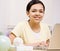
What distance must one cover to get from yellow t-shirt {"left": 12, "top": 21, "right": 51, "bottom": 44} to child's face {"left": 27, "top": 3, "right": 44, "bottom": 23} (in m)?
0.05

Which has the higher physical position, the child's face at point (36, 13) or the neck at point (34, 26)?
the child's face at point (36, 13)

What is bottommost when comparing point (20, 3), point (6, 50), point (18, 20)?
point (6, 50)

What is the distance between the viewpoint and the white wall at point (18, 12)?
972 millimetres

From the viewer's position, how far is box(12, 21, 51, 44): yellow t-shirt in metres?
0.95

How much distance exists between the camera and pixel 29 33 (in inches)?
37.7

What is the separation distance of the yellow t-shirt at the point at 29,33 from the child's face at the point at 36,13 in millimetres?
54

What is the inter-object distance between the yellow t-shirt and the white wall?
4cm

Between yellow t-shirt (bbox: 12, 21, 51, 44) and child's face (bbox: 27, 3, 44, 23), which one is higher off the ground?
child's face (bbox: 27, 3, 44, 23)

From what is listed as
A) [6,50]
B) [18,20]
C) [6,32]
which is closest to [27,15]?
[18,20]

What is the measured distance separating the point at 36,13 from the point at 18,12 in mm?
123

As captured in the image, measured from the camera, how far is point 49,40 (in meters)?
0.94

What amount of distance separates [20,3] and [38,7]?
13cm

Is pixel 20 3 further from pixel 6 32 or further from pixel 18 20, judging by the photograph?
pixel 6 32

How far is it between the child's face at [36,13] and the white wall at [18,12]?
35 millimetres
